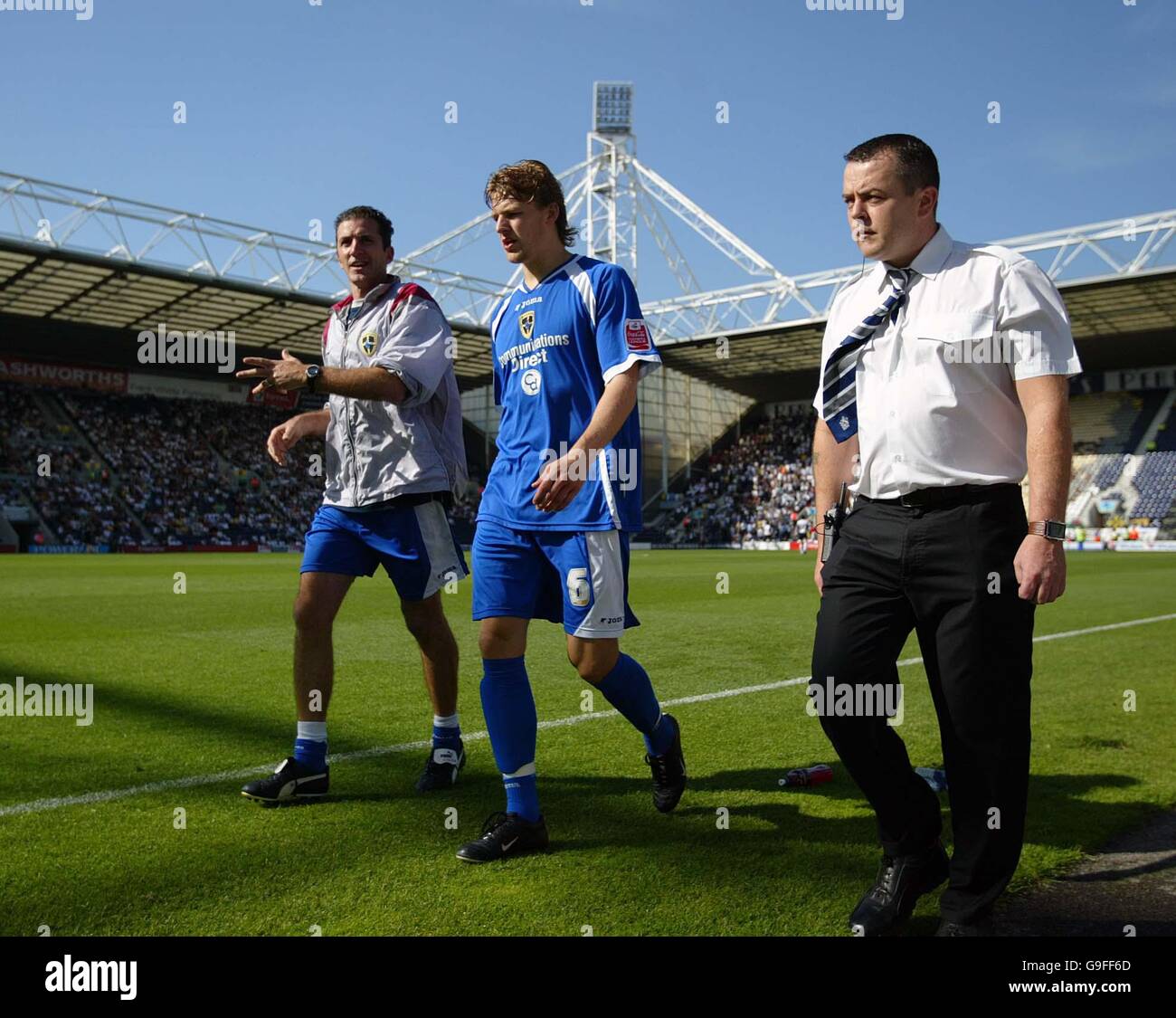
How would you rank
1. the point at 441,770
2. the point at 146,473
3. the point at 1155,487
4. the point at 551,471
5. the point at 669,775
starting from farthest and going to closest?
the point at 1155,487, the point at 146,473, the point at 441,770, the point at 669,775, the point at 551,471

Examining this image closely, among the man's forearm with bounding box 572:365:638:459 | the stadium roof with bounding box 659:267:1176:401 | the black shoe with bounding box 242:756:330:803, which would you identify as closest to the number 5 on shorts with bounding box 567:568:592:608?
the man's forearm with bounding box 572:365:638:459

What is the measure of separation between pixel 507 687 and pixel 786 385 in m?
52.8

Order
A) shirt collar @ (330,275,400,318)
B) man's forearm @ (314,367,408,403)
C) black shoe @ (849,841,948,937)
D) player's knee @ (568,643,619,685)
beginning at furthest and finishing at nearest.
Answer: shirt collar @ (330,275,400,318) → man's forearm @ (314,367,408,403) → player's knee @ (568,643,619,685) → black shoe @ (849,841,948,937)

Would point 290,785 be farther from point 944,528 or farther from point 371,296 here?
point 944,528

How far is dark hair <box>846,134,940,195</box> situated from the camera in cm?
255

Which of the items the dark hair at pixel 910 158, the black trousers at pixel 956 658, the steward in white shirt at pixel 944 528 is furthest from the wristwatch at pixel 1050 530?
the dark hair at pixel 910 158

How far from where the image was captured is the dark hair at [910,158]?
255 cm

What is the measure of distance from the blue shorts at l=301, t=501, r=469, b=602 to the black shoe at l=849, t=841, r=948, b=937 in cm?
197

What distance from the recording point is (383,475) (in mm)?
3910

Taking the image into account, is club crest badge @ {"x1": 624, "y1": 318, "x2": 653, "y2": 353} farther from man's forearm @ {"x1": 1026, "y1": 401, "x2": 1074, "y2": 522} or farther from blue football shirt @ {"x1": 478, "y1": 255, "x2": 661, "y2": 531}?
man's forearm @ {"x1": 1026, "y1": 401, "x2": 1074, "y2": 522}

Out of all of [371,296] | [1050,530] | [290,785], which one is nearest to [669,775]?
[290,785]

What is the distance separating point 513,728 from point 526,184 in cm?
182

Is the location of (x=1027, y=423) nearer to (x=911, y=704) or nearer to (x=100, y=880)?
(x=100, y=880)
